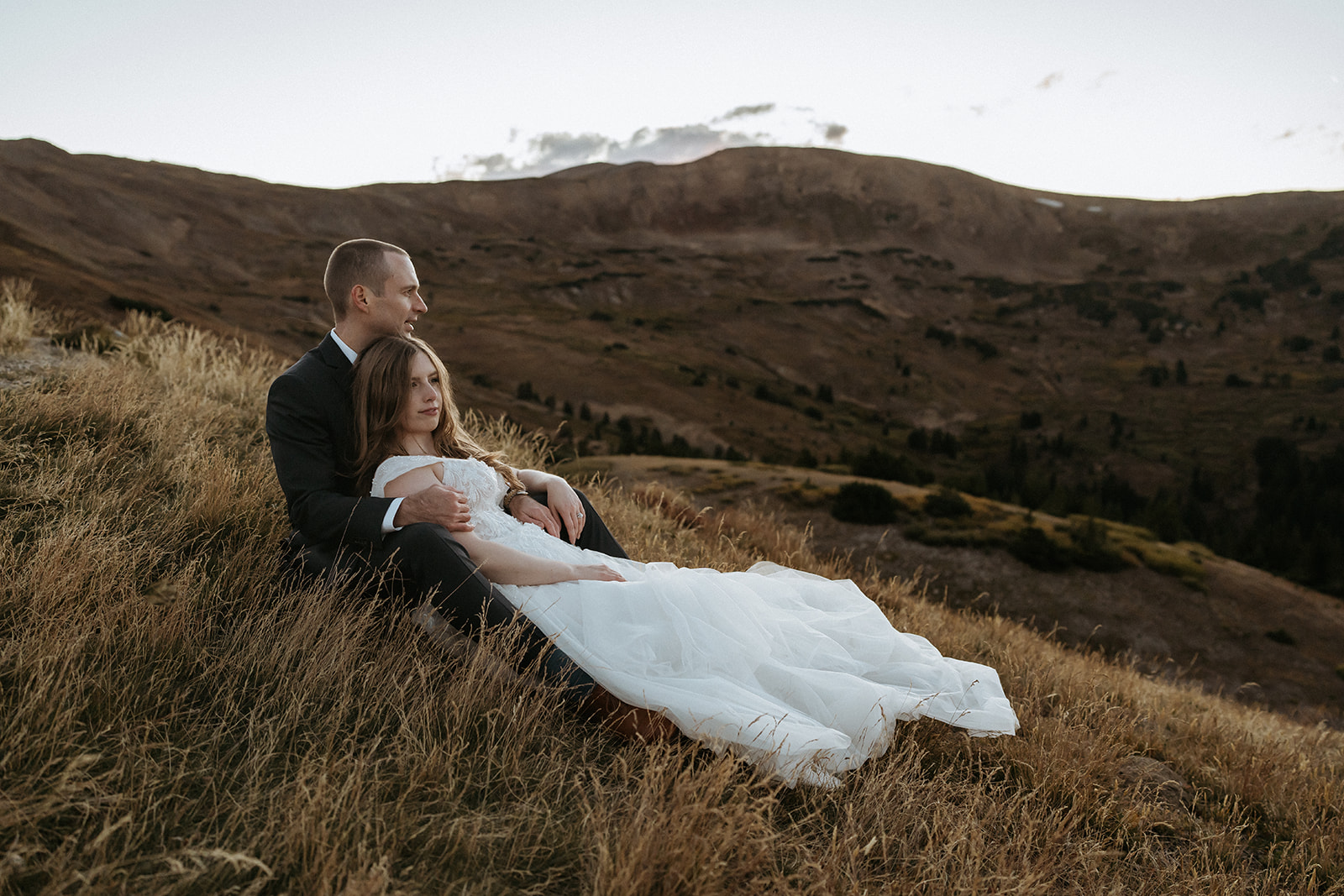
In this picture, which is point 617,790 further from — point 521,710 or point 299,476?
point 299,476

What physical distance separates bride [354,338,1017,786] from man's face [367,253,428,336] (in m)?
0.21

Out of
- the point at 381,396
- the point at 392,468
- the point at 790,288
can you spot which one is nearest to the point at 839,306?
the point at 790,288

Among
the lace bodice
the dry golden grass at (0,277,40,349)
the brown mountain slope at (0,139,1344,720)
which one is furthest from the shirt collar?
the brown mountain slope at (0,139,1344,720)

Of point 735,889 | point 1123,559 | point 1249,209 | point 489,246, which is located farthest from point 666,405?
point 1249,209

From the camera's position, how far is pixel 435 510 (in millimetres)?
3365

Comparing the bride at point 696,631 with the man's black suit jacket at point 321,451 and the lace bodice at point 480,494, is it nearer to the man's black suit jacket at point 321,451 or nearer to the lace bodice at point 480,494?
the lace bodice at point 480,494

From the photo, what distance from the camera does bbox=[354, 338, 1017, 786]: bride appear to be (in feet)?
9.74

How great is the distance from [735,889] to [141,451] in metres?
4.88

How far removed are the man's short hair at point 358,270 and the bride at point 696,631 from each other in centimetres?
33

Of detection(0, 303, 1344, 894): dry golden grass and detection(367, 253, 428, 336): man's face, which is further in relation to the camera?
detection(367, 253, 428, 336): man's face

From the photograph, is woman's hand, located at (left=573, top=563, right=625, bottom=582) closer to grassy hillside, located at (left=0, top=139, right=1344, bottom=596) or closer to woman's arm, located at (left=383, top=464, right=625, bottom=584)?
woman's arm, located at (left=383, top=464, right=625, bottom=584)

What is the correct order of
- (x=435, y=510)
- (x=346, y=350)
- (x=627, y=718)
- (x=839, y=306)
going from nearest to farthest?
(x=627, y=718) → (x=435, y=510) → (x=346, y=350) → (x=839, y=306)

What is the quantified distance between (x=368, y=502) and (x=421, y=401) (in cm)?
57

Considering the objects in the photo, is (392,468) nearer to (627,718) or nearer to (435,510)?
(435,510)
